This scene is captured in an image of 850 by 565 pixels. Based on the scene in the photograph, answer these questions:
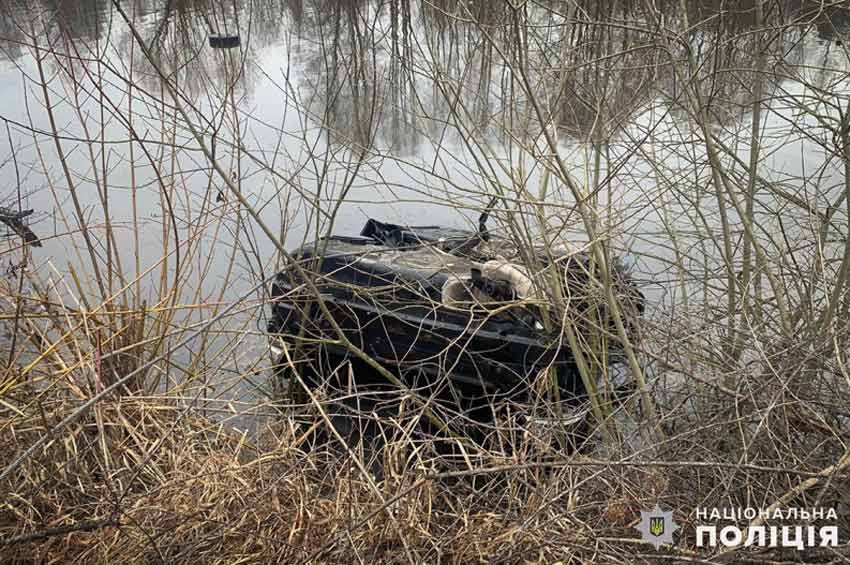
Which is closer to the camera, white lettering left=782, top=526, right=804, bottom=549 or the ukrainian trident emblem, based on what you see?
white lettering left=782, top=526, right=804, bottom=549

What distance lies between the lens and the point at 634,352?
394cm

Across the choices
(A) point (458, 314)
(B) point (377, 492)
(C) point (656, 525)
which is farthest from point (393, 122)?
(C) point (656, 525)

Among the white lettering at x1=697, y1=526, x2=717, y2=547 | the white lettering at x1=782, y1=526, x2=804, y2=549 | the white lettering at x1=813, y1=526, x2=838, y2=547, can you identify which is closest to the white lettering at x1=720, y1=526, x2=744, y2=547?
the white lettering at x1=697, y1=526, x2=717, y2=547

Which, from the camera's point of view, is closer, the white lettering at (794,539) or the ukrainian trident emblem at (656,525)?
the white lettering at (794,539)

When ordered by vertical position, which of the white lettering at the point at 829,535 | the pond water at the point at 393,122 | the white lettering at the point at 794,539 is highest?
the pond water at the point at 393,122

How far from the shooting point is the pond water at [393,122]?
12.6 feet

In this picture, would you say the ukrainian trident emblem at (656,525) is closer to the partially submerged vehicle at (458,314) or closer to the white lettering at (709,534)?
the white lettering at (709,534)

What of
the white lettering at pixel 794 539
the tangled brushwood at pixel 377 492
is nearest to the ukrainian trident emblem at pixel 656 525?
the tangled brushwood at pixel 377 492

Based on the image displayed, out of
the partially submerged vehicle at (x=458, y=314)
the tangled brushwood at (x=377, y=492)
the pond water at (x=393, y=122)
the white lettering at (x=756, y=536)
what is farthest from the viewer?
the partially submerged vehicle at (x=458, y=314)

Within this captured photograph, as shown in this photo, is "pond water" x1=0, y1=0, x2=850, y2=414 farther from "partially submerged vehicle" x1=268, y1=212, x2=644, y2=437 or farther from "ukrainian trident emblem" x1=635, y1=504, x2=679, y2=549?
"ukrainian trident emblem" x1=635, y1=504, x2=679, y2=549

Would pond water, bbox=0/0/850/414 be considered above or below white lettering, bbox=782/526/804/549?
above

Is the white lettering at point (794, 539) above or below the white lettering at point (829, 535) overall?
above

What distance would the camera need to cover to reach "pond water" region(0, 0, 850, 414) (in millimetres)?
3838

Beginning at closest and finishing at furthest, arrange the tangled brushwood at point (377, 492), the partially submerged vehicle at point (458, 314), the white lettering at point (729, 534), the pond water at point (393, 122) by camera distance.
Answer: the white lettering at point (729, 534)
the tangled brushwood at point (377, 492)
the pond water at point (393, 122)
the partially submerged vehicle at point (458, 314)
